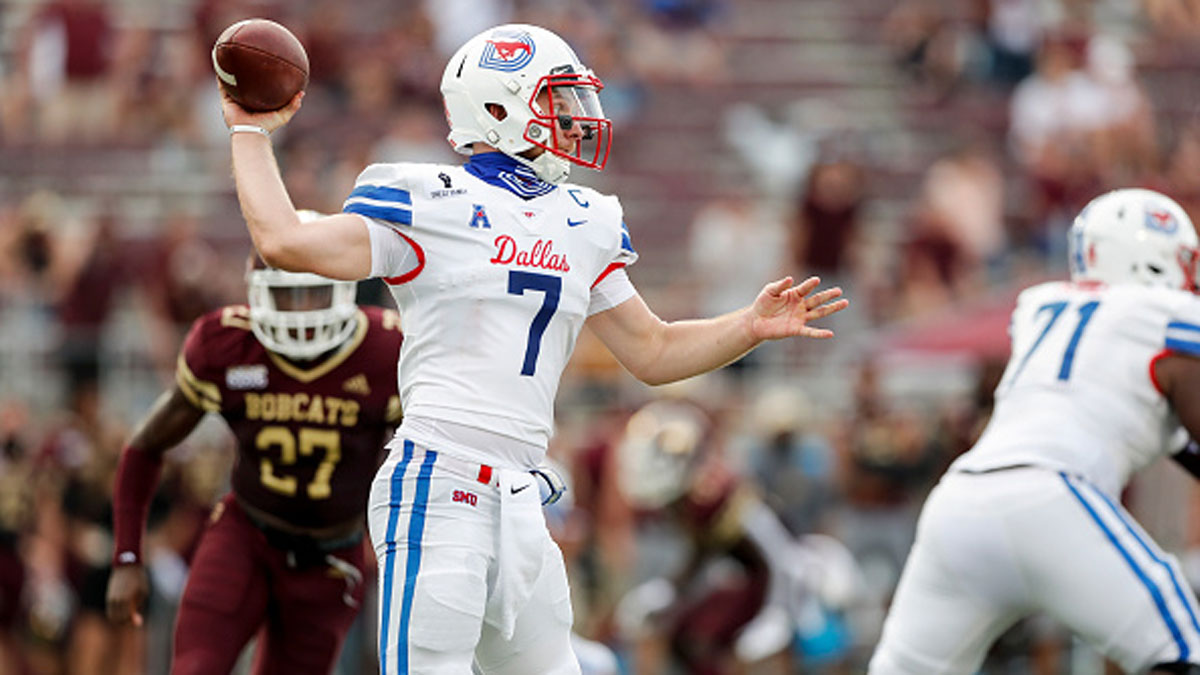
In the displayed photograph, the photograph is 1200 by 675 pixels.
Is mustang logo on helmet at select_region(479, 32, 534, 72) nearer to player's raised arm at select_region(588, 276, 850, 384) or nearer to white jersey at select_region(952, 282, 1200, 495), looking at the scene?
player's raised arm at select_region(588, 276, 850, 384)

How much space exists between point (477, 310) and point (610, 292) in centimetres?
51

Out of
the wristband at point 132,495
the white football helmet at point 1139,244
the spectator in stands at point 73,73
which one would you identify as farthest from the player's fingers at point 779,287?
the spectator in stands at point 73,73

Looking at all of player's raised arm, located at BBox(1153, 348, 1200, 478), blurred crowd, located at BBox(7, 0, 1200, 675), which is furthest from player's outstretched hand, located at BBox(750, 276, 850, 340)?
blurred crowd, located at BBox(7, 0, 1200, 675)

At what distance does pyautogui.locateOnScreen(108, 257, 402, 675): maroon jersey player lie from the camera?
21.2 ft

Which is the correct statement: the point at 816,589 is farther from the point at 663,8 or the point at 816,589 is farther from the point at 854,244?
the point at 663,8

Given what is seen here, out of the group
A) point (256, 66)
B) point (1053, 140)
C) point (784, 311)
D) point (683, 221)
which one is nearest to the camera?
point (256, 66)

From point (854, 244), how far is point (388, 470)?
31.8 feet

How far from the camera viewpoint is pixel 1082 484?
614cm

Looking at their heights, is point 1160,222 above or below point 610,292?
above

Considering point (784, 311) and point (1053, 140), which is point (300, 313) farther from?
point (1053, 140)

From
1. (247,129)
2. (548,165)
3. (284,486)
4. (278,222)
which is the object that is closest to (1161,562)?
(548,165)

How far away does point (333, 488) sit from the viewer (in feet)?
21.3

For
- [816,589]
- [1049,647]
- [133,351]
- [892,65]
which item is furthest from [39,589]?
[892,65]

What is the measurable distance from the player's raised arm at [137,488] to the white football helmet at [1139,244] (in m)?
2.83
